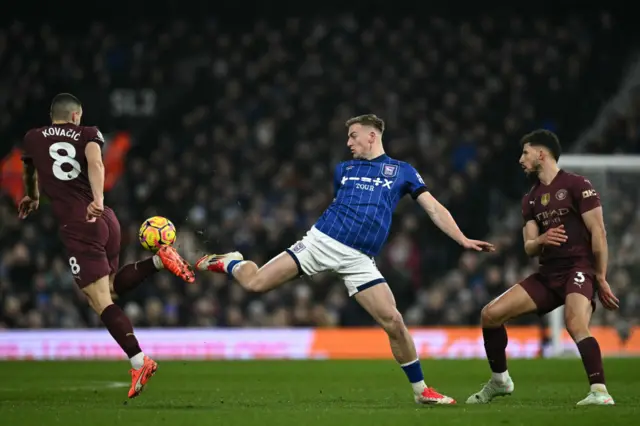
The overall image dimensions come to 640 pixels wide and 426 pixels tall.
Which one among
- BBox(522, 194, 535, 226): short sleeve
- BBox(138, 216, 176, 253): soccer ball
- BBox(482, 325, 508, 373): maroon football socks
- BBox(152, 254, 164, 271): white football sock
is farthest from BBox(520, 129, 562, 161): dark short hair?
BBox(152, 254, 164, 271): white football sock

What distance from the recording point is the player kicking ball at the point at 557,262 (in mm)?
8289

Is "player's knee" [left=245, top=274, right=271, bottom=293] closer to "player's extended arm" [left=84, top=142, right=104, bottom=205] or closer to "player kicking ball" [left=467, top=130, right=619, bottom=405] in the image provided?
"player's extended arm" [left=84, top=142, right=104, bottom=205]

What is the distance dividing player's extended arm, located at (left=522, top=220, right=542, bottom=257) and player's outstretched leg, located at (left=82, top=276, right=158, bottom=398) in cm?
308

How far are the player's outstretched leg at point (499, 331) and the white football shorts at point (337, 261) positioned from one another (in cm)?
102

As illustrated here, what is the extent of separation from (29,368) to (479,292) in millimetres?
8234

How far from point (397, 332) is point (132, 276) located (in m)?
2.42

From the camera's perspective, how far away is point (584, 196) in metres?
8.37

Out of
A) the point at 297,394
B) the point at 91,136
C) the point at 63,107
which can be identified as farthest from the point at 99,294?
the point at 297,394

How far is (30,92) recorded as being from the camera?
857 inches

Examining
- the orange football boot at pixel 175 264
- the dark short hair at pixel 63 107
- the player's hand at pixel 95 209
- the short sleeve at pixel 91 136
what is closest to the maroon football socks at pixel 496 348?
the orange football boot at pixel 175 264

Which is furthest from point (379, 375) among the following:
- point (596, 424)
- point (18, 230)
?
point (18, 230)

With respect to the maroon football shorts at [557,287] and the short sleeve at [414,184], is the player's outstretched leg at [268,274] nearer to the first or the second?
the short sleeve at [414,184]

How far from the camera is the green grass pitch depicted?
23.1 ft

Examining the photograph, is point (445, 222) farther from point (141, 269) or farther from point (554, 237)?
point (141, 269)
